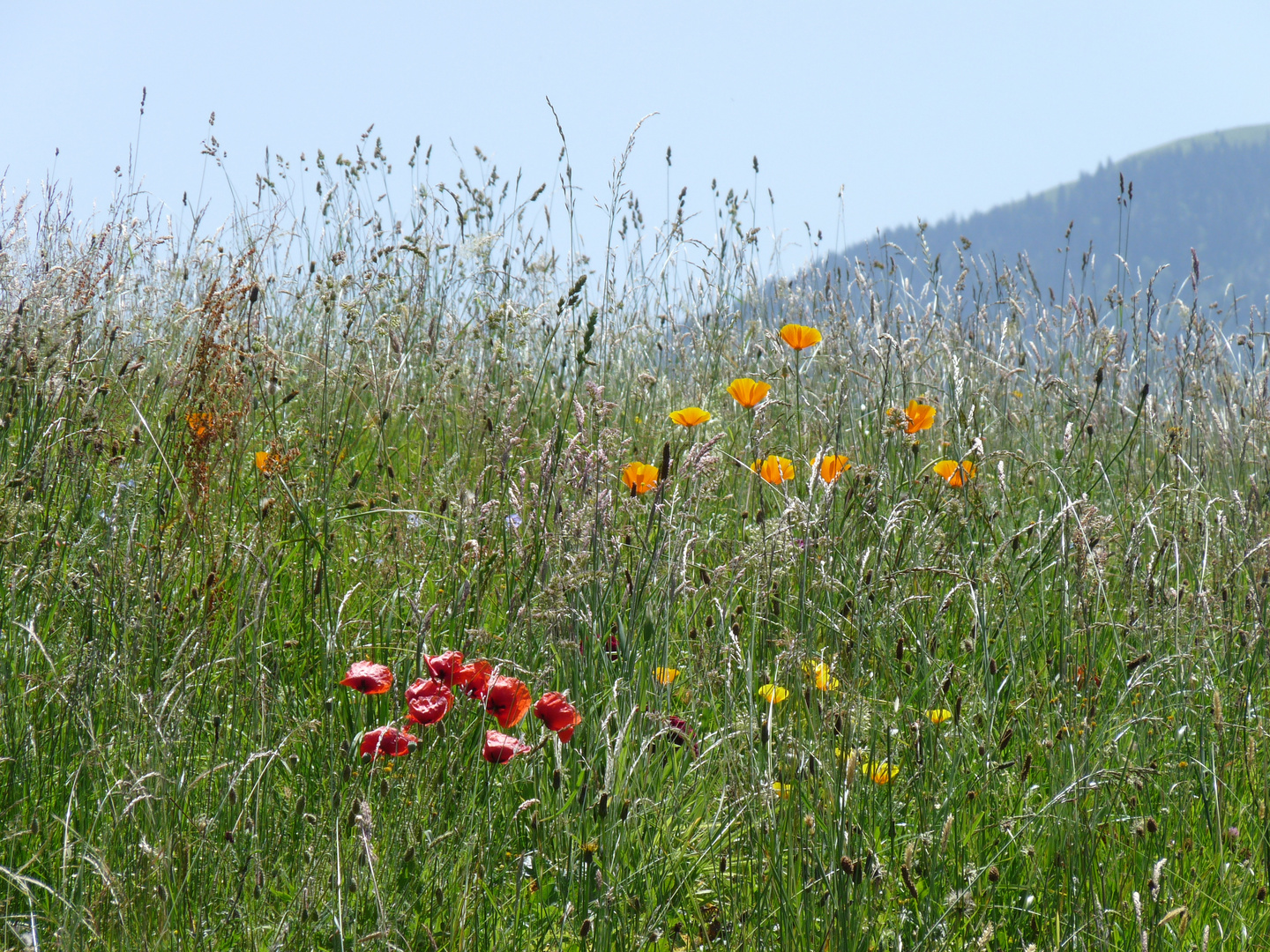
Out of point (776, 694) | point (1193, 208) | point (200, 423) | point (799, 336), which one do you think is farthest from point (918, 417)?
point (1193, 208)

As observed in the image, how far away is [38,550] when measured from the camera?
159 centimetres

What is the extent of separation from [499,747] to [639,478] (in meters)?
0.74

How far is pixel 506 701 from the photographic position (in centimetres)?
126

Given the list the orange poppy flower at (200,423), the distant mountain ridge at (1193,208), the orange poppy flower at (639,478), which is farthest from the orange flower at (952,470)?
the distant mountain ridge at (1193,208)

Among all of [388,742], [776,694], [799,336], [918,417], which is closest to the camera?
[388,742]

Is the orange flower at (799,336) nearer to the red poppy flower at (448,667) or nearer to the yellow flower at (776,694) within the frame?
the yellow flower at (776,694)

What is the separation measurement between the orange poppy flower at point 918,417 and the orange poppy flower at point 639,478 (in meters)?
0.69

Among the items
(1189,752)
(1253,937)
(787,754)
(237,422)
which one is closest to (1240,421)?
(1189,752)

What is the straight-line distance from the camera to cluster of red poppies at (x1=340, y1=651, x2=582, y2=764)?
1168mm

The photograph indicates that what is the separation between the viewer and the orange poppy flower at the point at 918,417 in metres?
2.15

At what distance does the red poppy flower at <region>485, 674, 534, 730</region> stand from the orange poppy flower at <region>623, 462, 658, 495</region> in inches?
23.1

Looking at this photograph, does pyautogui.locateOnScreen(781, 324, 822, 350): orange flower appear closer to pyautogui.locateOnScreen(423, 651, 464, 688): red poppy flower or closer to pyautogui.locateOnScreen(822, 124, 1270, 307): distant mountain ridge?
pyautogui.locateOnScreen(423, 651, 464, 688): red poppy flower

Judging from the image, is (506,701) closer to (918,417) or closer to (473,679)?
(473,679)

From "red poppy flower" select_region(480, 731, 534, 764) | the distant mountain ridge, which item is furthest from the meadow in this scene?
the distant mountain ridge
